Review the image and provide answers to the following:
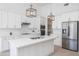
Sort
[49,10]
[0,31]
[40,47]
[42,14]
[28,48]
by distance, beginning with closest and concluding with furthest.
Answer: [28,48]
[40,47]
[0,31]
[49,10]
[42,14]

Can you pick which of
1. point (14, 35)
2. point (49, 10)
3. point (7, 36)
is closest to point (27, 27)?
point (14, 35)

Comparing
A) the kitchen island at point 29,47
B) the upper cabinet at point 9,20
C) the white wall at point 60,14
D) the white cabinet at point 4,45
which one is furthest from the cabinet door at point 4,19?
the white wall at point 60,14

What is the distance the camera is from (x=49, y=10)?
6.61m

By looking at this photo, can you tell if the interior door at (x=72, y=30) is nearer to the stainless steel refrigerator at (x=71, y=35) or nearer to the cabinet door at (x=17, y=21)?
the stainless steel refrigerator at (x=71, y=35)

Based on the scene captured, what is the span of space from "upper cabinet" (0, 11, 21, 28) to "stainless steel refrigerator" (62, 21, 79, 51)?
2735 mm

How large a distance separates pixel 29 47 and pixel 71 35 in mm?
3012

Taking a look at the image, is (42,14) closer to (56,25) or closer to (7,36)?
(56,25)

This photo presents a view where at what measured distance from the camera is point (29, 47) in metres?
2.80

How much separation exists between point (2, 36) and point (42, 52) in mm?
2225

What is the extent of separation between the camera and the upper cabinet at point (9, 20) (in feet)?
14.3

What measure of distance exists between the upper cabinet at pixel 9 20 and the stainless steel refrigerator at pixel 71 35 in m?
2.74

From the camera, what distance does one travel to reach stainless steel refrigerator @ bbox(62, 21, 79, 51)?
188 inches

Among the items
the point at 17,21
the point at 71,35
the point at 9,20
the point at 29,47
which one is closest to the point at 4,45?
the point at 9,20

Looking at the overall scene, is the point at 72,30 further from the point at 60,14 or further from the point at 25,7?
the point at 25,7
